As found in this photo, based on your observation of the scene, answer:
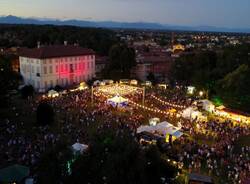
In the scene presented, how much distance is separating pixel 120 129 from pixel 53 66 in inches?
986

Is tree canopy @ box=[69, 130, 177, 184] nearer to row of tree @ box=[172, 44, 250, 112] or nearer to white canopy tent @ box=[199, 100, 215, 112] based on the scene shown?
row of tree @ box=[172, 44, 250, 112]

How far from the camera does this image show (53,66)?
4688cm

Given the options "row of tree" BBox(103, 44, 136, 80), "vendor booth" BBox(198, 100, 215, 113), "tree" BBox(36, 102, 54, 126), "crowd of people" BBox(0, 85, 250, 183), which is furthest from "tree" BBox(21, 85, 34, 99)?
"vendor booth" BBox(198, 100, 215, 113)

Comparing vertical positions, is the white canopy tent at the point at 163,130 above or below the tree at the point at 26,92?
above

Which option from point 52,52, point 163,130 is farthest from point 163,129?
point 52,52

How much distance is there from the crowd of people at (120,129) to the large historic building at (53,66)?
11606 millimetres

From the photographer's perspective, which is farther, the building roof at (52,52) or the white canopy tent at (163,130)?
the building roof at (52,52)

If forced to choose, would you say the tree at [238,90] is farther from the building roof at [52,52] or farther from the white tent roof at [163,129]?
the building roof at [52,52]

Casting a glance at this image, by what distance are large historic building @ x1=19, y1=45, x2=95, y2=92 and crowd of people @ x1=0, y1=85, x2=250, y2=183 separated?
1161 centimetres

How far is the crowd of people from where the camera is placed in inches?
738

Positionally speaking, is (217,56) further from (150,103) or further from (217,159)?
(217,159)

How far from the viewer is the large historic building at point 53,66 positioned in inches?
1800

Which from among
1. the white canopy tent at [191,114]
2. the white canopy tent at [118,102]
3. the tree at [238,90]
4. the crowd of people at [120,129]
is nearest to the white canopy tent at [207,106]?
the tree at [238,90]

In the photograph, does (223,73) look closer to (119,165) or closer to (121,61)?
(121,61)
